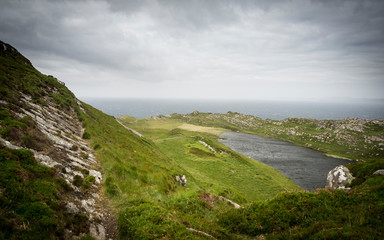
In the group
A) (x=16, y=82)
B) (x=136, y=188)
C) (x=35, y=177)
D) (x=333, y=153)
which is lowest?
(x=333, y=153)

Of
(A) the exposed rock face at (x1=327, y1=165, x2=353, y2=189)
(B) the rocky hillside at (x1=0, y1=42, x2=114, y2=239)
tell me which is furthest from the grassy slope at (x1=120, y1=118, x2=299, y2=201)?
(B) the rocky hillside at (x1=0, y1=42, x2=114, y2=239)

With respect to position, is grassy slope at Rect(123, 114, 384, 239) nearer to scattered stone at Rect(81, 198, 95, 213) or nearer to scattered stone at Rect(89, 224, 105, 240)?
scattered stone at Rect(89, 224, 105, 240)

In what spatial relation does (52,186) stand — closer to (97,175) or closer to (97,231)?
(97,231)

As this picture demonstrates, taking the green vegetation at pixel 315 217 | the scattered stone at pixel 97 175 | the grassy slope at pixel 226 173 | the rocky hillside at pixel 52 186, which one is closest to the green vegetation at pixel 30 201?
the rocky hillside at pixel 52 186

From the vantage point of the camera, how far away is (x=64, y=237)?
7078 millimetres

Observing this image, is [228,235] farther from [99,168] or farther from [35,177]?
[99,168]

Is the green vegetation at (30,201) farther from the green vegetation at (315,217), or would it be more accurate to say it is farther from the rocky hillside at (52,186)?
the green vegetation at (315,217)

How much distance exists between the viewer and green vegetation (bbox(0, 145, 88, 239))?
6.17m

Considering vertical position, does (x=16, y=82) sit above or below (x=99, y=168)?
above

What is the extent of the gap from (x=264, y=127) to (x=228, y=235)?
184 m

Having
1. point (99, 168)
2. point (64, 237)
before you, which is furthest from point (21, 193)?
point (99, 168)

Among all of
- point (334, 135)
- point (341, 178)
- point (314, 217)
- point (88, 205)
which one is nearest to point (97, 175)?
point (88, 205)

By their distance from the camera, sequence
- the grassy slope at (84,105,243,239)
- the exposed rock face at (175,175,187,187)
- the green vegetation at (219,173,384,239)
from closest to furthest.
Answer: the green vegetation at (219,173,384,239)
the grassy slope at (84,105,243,239)
the exposed rock face at (175,175,187,187)

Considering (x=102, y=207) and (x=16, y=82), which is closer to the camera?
(x=102, y=207)
